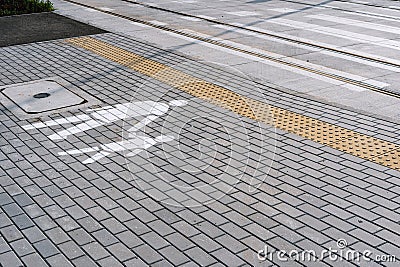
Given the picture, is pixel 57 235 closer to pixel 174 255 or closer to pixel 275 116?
pixel 174 255

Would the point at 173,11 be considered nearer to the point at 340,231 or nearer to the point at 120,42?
the point at 120,42

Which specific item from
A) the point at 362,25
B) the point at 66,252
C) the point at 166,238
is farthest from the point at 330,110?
the point at 362,25

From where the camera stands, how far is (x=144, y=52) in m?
12.4

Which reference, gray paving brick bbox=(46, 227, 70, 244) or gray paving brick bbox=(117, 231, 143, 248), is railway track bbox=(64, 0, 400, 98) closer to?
gray paving brick bbox=(117, 231, 143, 248)

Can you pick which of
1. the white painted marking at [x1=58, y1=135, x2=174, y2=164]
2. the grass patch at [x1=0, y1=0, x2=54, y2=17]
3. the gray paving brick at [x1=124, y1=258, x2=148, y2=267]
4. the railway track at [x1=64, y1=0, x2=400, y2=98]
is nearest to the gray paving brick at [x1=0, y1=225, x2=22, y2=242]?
the gray paving brick at [x1=124, y1=258, x2=148, y2=267]

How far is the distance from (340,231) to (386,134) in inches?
110

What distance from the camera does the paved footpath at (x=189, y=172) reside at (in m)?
5.55

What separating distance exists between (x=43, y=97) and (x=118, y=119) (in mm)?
1595

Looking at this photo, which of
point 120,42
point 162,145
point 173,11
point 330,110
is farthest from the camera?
point 173,11

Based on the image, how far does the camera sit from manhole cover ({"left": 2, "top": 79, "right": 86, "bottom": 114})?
905 centimetres

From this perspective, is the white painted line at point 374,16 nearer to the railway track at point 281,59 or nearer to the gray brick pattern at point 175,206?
the railway track at point 281,59

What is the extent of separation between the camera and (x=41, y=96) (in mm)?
9508

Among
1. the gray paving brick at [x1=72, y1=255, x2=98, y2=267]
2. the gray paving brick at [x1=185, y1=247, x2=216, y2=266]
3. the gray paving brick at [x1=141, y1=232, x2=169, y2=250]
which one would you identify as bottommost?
the gray paving brick at [x1=72, y1=255, x2=98, y2=267]

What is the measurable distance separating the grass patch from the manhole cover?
24.5 ft
